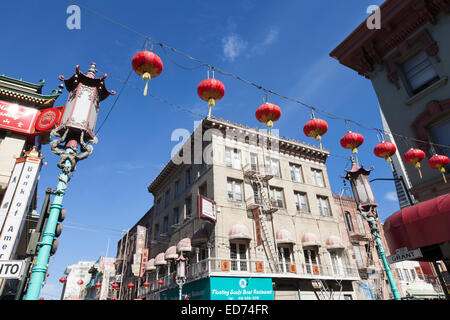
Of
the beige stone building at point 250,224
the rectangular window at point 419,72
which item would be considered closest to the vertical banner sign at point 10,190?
the beige stone building at point 250,224

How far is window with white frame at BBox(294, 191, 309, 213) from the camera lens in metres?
26.5

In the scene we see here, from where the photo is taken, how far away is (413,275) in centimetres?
3216

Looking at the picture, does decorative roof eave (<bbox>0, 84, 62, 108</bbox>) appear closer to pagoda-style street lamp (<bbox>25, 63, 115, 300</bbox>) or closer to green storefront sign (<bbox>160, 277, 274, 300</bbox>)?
pagoda-style street lamp (<bbox>25, 63, 115, 300</bbox>)

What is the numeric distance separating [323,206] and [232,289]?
1410 cm

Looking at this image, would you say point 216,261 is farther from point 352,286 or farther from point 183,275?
point 352,286

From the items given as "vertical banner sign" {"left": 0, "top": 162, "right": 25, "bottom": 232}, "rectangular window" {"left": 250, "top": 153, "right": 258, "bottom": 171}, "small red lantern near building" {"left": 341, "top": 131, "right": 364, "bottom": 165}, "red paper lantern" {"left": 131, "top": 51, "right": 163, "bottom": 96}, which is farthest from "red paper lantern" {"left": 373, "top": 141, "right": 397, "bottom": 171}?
"vertical banner sign" {"left": 0, "top": 162, "right": 25, "bottom": 232}

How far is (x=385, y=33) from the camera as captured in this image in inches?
563

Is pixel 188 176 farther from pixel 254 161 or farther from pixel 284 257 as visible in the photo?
pixel 284 257

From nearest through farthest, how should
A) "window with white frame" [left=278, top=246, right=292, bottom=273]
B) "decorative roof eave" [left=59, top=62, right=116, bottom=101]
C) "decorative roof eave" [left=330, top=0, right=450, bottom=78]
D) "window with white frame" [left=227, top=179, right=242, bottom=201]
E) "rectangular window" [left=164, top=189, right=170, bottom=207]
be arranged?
"decorative roof eave" [left=59, top=62, right=116, bottom=101] → "decorative roof eave" [left=330, top=0, right=450, bottom=78] → "window with white frame" [left=278, top=246, right=292, bottom=273] → "window with white frame" [left=227, top=179, right=242, bottom=201] → "rectangular window" [left=164, top=189, right=170, bottom=207]

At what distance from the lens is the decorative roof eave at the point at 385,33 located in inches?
506

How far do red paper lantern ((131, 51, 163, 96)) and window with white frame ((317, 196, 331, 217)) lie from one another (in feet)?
79.9

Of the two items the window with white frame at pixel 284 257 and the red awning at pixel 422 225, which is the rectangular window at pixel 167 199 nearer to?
the window with white frame at pixel 284 257

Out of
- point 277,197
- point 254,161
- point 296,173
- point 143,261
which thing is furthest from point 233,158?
point 143,261

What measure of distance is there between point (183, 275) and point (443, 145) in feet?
59.6
